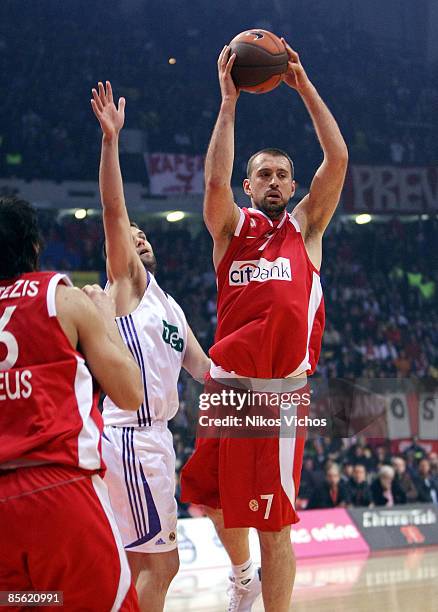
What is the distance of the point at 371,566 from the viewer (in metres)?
8.43

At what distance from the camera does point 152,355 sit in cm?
378

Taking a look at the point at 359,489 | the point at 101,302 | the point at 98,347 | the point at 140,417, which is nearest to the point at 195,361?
the point at 140,417

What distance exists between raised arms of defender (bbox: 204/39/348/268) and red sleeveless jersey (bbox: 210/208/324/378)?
9 cm

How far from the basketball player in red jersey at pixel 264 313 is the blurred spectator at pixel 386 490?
7.51 meters

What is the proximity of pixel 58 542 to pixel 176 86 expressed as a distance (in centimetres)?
1686

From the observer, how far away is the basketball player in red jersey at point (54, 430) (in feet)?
7.33

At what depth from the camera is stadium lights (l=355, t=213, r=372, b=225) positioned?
17964 mm

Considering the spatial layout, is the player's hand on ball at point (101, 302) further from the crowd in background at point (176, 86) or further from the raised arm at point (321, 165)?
the crowd in background at point (176, 86)

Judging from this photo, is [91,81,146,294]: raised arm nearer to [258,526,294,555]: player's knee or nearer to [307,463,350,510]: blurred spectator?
[258,526,294,555]: player's knee

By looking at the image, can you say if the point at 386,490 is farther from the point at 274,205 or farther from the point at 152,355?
the point at 152,355

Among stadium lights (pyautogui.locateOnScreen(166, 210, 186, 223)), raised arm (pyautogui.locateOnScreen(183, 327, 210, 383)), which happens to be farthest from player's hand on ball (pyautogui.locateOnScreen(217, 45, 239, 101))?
stadium lights (pyautogui.locateOnScreen(166, 210, 186, 223))

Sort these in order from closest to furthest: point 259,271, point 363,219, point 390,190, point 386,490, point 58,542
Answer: point 58,542, point 259,271, point 386,490, point 390,190, point 363,219

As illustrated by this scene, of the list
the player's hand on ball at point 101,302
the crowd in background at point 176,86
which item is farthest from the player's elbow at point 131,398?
the crowd in background at point 176,86

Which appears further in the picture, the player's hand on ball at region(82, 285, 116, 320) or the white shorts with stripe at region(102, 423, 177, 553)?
the white shorts with stripe at region(102, 423, 177, 553)
